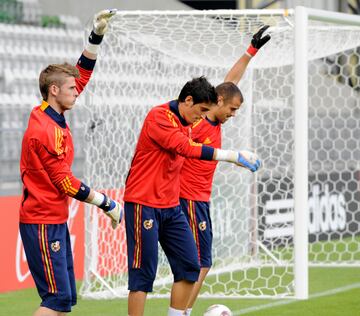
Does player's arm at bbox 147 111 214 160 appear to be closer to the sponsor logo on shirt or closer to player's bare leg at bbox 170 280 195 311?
the sponsor logo on shirt

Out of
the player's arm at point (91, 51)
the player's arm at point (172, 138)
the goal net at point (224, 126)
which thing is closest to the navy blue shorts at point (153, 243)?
the player's arm at point (172, 138)

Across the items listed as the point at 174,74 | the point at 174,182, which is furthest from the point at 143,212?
the point at 174,74

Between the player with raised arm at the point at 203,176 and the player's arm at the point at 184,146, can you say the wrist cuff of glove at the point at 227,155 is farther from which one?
the player with raised arm at the point at 203,176

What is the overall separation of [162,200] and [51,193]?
0.99m

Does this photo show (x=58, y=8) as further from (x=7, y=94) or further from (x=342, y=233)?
(x=342, y=233)

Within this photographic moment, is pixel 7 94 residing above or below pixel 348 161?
above

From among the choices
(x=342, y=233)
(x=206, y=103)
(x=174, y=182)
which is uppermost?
(x=206, y=103)

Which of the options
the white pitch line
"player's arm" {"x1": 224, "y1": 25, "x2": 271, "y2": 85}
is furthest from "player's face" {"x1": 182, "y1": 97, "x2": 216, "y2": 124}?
the white pitch line

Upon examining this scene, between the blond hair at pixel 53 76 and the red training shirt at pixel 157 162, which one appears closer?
the blond hair at pixel 53 76

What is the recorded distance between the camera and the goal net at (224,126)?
29.1 feet

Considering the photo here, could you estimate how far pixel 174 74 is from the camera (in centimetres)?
996

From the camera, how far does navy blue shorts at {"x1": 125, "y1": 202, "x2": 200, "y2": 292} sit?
600cm

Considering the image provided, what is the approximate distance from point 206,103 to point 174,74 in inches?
165

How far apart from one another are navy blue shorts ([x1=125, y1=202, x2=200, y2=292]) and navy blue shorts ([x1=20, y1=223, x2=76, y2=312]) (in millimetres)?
833
